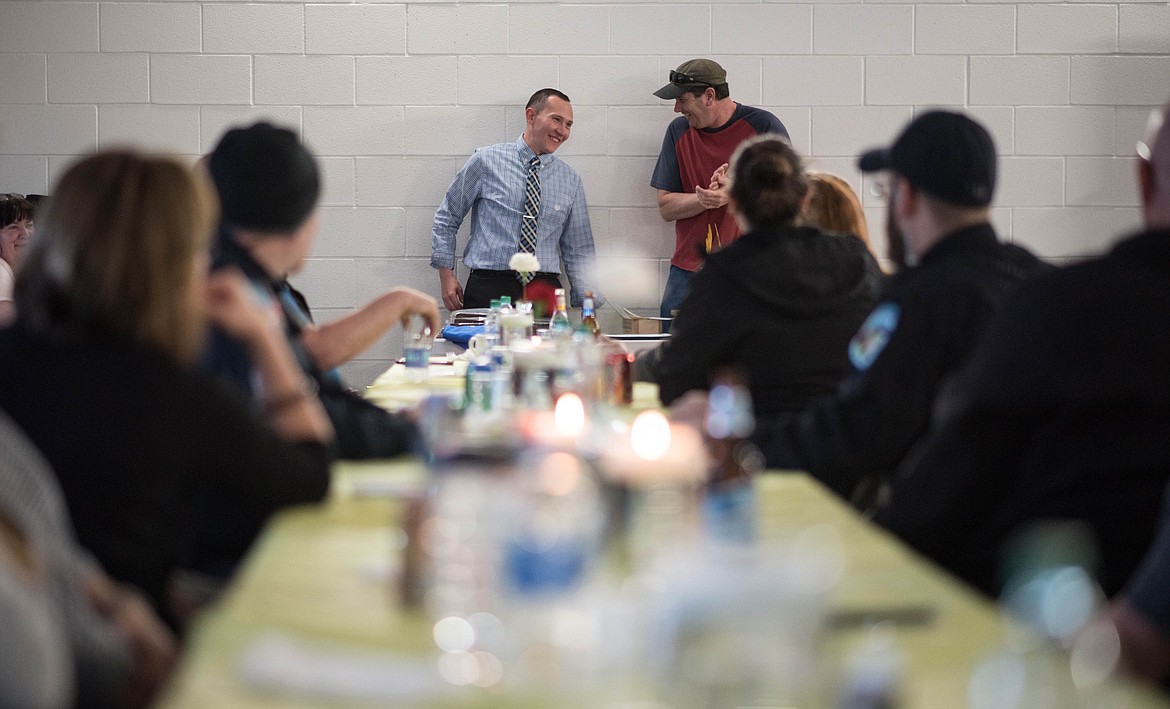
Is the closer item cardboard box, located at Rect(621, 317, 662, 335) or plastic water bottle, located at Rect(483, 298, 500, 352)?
plastic water bottle, located at Rect(483, 298, 500, 352)

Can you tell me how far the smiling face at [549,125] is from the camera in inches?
230

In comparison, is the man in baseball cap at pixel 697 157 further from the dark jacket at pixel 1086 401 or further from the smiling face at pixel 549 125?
the dark jacket at pixel 1086 401

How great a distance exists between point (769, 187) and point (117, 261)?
1647 millimetres

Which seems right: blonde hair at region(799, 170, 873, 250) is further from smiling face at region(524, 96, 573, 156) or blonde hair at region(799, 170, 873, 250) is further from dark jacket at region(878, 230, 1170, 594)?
smiling face at region(524, 96, 573, 156)

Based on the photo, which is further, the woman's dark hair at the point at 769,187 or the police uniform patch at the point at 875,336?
the woman's dark hair at the point at 769,187

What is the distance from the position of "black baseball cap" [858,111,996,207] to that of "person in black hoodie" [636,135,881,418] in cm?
44

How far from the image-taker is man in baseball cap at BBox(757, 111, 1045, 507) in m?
2.13

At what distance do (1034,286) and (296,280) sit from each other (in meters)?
4.95

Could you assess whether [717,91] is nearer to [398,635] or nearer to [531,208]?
[531,208]

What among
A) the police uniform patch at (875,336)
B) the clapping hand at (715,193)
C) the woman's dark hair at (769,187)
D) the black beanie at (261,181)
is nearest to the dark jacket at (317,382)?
the black beanie at (261,181)

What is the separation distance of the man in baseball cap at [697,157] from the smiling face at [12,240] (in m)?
2.78

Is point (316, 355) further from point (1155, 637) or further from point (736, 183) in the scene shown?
point (1155, 637)

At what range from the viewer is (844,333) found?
277 cm

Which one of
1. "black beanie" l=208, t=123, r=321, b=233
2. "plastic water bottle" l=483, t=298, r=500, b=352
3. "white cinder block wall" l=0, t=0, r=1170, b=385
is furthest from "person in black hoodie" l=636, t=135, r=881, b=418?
"white cinder block wall" l=0, t=0, r=1170, b=385
